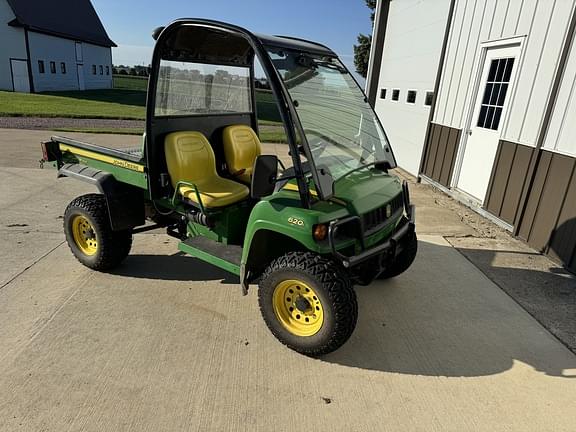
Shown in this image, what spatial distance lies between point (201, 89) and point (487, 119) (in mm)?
4447

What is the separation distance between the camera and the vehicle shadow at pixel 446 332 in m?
2.69

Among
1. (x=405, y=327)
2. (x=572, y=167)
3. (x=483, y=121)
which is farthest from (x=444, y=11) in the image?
(x=405, y=327)

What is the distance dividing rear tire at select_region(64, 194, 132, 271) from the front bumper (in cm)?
215

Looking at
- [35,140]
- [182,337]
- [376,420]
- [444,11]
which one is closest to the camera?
[376,420]

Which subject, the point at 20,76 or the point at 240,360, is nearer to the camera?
the point at 240,360

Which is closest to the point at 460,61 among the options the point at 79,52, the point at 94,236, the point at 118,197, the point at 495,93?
the point at 495,93

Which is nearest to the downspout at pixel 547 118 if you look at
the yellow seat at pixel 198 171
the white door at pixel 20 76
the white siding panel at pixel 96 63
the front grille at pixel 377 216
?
the front grille at pixel 377 216

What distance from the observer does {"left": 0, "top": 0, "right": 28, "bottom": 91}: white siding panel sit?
23.2 metres

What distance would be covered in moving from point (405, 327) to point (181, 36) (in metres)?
2.88

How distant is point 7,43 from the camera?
23.2 metres

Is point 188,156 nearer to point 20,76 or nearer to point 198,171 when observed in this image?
point 198,171

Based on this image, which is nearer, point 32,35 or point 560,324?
point 560,324

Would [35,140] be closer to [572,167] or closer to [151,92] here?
[151,92]

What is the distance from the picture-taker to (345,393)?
239 centimetres
